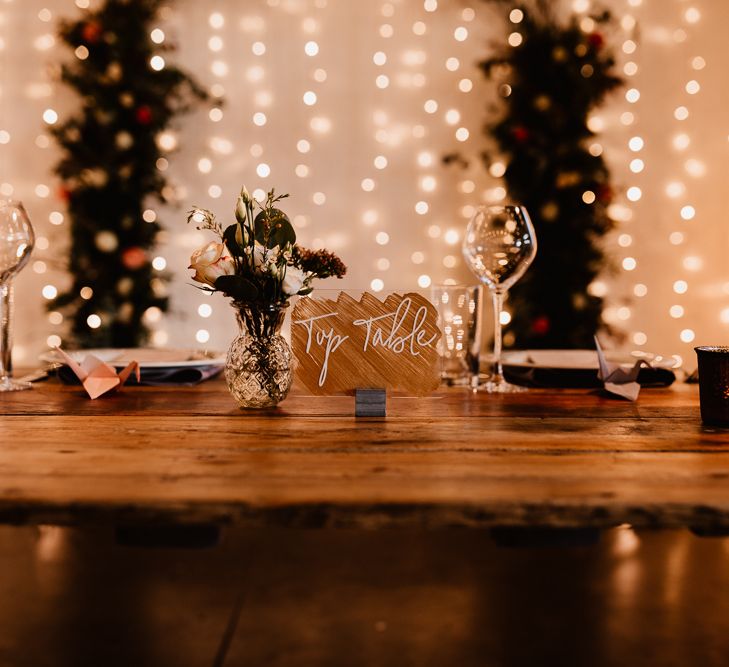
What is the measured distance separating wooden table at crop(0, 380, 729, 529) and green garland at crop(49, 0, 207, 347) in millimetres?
2242

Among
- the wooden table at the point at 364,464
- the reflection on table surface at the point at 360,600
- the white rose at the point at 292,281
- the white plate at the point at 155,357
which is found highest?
the white rose at the point at 292,281

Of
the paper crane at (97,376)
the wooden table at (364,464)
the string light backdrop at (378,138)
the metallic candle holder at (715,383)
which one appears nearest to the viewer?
the wooden table at (364,464)

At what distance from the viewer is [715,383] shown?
98 cm

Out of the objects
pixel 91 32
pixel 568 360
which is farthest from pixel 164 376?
pixel 91 32

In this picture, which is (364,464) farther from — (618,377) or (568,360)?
(568,360)

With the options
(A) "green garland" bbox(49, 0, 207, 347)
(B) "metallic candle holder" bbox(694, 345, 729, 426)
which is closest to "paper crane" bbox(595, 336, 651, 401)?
(B) "metallic candle holder" bbox(694, 345, 729, 426)

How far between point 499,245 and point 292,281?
1.42 feet

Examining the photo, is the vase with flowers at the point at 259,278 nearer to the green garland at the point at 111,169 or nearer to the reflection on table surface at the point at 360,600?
the reflection on table surface at the point at 360,600

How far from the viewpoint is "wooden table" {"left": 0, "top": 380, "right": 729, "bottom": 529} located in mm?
633

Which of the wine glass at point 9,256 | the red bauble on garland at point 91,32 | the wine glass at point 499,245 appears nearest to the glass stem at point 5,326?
the wine glass at point 9,256

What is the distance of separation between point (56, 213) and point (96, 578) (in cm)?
288

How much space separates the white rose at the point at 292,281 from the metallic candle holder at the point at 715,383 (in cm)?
60

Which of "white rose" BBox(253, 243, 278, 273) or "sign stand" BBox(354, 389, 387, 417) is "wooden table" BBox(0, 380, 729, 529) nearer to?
"sign stand" BBox(354, 389, 387, 417)

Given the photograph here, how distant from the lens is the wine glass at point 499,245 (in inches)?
50.2
